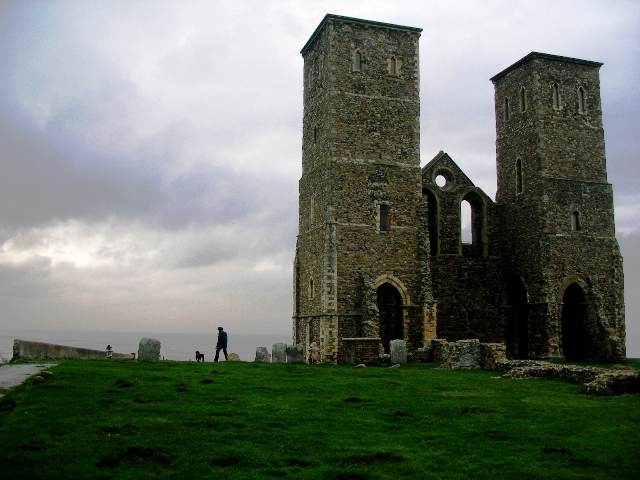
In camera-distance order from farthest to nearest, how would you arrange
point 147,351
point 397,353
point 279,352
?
1. point 397,353
2. point 279,352
3. point 147,351

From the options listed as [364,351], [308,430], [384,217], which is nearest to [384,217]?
[384,217]

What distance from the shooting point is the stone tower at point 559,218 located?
123 feet

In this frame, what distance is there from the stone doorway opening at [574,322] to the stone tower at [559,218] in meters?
0.05

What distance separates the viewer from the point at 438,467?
11.5m

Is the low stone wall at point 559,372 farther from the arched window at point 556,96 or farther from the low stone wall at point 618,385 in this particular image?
the arched window at point 556,96

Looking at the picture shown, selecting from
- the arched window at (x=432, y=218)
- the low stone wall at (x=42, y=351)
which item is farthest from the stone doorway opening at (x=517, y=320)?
the low stone wall at (x=42, y=351)

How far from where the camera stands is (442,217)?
40.1 m

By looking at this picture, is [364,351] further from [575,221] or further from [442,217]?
[575,221]

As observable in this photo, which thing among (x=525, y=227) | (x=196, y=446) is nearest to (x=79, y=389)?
(x=196, y=446)

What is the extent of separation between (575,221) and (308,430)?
2862 cm

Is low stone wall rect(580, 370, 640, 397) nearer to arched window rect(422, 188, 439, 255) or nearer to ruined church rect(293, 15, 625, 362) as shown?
ruined church rect(293, 15, 625, 362)

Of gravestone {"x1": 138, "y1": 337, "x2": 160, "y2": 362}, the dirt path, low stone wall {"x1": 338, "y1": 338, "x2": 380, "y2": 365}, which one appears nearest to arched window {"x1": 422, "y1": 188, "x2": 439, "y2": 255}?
low stone wall {"x1": 338, "y1": 338, "x2": 380, "y2": 365}

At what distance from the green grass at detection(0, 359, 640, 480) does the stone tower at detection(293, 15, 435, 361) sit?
1492cm

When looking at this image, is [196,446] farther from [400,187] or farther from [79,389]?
[400,187]
